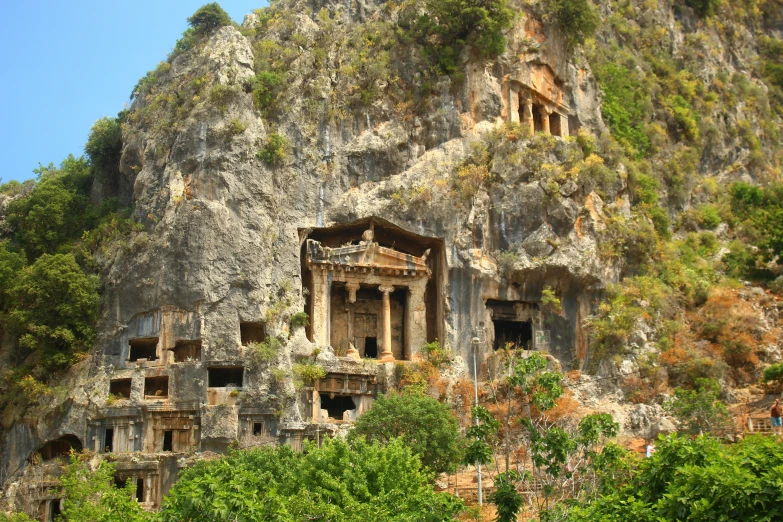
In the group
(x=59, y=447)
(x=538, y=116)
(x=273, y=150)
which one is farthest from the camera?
(x=538, y=116)

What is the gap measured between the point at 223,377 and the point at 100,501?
10.0 metres

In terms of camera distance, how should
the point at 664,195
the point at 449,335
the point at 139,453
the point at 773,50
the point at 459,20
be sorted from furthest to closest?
the point at 773,50, the point at 664,195, the point at 459,20, the point at 449,335, the point at 139,453

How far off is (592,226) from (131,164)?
20213 millimetres

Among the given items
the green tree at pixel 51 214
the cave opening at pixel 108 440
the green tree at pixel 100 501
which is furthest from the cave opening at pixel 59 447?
the green tree at pixel 51 214

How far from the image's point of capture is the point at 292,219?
3869 centimetres

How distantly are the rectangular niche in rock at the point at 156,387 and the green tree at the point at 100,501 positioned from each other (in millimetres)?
3716

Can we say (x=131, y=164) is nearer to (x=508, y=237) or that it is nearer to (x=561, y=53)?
(x=508, y=237)

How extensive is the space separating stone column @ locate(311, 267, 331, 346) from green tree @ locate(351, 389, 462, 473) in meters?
7.52

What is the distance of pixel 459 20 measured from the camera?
4238cm

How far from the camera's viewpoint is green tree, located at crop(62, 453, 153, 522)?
2173cm

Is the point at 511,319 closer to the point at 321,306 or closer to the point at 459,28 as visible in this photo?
the point at 321,306

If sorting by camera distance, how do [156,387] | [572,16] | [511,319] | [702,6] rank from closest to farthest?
[156,387] < [511,319] < [572,16] < [702,6]

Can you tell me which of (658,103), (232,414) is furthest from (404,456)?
(658,103)

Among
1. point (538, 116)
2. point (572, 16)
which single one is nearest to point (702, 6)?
point (572, 16)
